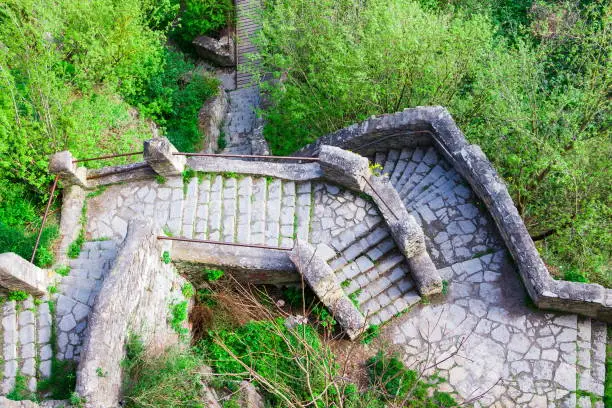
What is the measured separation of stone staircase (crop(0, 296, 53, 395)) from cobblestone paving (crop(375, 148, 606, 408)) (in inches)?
230

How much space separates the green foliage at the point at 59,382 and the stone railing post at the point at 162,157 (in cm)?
386

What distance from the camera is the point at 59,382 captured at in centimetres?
817

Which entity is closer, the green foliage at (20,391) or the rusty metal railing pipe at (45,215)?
the green foliage at (20,391)

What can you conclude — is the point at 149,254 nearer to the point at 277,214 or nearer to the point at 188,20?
the point at 277,214

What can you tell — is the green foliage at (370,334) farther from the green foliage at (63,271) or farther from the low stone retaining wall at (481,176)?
the green foliage at (63,271)

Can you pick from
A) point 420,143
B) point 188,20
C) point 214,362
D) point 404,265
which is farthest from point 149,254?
A: point 188,20

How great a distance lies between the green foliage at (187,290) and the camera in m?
9.95

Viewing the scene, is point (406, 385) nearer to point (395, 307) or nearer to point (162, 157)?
point (395, 307)

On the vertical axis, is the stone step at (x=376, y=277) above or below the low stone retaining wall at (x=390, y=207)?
below

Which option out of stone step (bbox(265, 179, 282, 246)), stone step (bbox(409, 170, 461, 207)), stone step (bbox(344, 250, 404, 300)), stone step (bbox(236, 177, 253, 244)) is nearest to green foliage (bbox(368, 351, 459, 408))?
stone step (bbox(344, 250, 404, 300))

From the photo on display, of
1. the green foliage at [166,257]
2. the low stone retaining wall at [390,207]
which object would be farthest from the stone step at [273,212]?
the green foliage at [166,257]

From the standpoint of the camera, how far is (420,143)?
11969mm

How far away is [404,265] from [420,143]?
3102 millimetres

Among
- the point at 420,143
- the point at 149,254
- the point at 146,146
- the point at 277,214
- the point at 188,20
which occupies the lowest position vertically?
the point at 149,254
